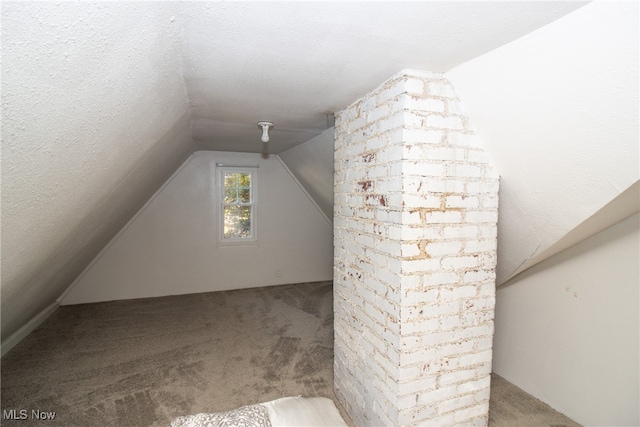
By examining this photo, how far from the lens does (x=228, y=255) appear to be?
4.86 m

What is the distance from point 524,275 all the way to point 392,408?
138 cm

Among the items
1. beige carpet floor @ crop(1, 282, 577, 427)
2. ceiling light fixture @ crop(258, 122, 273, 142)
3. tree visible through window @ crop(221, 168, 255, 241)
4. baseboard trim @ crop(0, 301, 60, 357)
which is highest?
ceiling light fixture @ crop(258, 122, 273, 142)

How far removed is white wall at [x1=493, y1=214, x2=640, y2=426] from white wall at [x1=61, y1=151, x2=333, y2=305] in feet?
10.9

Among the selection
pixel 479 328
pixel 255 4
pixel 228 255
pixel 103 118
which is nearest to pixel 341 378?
pixel 479 328

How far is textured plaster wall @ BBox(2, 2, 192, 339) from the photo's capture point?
713 millimetres

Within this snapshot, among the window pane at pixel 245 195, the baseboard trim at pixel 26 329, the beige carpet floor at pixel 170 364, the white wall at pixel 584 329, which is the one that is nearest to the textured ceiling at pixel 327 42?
the white wall at pixel 584 329

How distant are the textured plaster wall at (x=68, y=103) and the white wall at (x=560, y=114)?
1.27m

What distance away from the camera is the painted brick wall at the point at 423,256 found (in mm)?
1560

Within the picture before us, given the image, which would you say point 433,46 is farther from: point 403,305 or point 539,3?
point 403,305

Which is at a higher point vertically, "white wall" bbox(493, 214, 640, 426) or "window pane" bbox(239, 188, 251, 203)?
"window pane" bbox(239, 188, 251, 203)

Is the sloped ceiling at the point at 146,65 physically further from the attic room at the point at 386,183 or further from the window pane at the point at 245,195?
the window pane at the point at 245,195

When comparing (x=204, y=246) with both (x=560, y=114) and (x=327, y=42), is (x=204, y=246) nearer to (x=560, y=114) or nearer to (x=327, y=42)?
(x=327, y=42)

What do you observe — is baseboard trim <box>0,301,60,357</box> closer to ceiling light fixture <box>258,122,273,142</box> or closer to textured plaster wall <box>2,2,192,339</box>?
textured plaster wall <box>2,2,192,339</box>

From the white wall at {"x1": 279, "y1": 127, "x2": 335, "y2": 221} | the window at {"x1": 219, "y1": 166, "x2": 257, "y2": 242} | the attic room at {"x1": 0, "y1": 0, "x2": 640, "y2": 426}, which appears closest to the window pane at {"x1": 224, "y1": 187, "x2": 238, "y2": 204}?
the window at {"x1": 219, "y1": 166, "x2": 257, "y2": 242}
